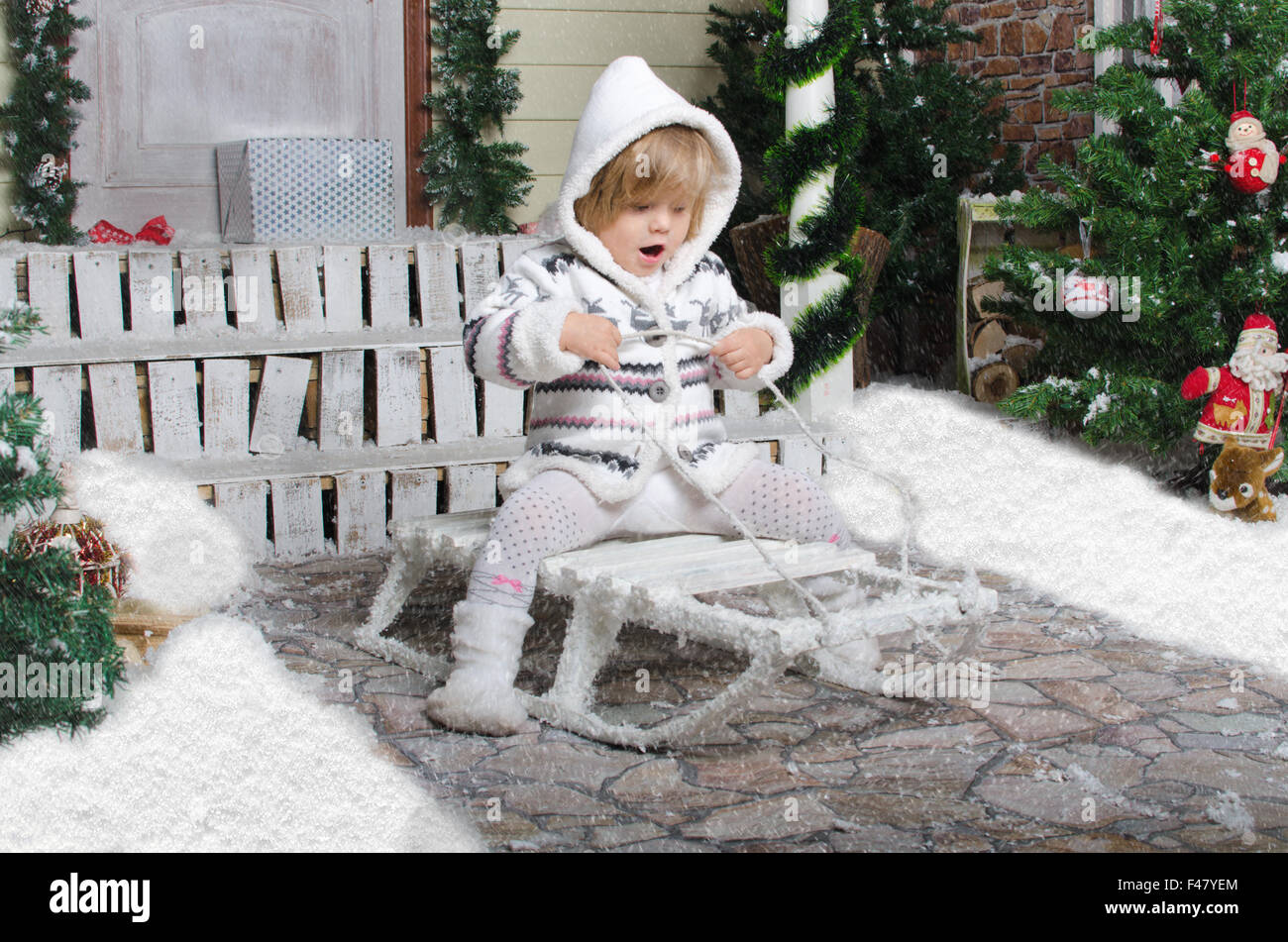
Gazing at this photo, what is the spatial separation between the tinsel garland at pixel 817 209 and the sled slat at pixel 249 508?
182cm

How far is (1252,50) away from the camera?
4.25m

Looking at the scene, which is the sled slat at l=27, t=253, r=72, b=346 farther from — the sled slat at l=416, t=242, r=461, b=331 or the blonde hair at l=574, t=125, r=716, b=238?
the blonde hair at l=574, t=125, r=716, b=238

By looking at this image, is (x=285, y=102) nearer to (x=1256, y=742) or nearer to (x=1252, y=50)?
(x=1252, y=50)

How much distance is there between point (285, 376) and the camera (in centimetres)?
415

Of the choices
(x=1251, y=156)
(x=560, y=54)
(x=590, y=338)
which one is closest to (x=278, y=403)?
(x=590, y=338)

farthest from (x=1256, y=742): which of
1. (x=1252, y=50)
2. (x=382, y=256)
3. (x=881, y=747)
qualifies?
(x=382, y=256)

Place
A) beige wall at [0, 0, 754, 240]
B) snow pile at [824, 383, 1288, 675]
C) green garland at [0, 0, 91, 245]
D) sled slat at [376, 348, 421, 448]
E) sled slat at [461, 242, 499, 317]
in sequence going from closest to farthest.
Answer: snow pile at [824, 383, 1288, 675] → sled slat at [376, 348, 421, 448] → sled slat at [461, 242, 499, 317] → green garland at [0, 0, 91, 245] → beige wall at [0, 0, 754, 240]

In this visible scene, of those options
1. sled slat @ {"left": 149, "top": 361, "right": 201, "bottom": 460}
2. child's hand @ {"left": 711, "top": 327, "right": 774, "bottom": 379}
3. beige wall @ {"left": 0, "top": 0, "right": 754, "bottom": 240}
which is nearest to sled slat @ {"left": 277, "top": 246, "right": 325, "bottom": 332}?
sled slat @ {"left": 149, "top": 361, "right": 201, "bottom": 460}

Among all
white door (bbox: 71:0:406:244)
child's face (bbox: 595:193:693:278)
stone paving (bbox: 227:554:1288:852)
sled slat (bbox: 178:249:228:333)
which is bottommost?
stone paving (bbox: 227:554:1288:852)

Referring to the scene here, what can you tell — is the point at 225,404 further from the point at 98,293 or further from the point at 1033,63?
the point at 1033,63

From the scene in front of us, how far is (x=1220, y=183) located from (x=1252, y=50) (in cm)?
42

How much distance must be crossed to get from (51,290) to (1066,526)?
313 cm

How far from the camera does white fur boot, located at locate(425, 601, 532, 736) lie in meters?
2.62

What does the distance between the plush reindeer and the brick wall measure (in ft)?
7.55
